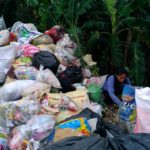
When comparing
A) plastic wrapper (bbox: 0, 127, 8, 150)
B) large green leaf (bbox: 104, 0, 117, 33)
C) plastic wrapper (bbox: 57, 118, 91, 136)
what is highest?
large green leaf (bbox: 104, 0, 117, 33)

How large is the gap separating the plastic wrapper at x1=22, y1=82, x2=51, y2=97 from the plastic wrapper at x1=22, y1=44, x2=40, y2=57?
3.18 feet

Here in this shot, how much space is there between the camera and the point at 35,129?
3723 mm

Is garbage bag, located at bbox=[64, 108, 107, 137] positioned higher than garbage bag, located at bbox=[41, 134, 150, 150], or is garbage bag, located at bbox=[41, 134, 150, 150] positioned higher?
garbage bag, located at bbox=[41, 134, 150, 150]

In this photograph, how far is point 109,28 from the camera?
603cm

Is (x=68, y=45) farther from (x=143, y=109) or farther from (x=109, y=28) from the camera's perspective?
(x=143, y=109)

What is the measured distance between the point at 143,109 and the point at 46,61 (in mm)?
1677

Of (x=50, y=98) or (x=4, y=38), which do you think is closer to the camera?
(x=50, y=98)

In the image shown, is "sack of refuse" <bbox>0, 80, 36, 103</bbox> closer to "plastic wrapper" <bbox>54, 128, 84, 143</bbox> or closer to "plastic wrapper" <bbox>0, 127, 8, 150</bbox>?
"plastic wrapper" <bbox>0, 127, 8, 150</bbox>

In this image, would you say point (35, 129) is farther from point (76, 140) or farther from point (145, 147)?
point (145, 147)

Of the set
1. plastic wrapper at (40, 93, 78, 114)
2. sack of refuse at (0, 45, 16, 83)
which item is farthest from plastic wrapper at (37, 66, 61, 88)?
sack of refuse at (0, 45, 16, 83)

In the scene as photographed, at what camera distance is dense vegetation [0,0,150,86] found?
18.4 ft

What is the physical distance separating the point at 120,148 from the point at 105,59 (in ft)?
10.5

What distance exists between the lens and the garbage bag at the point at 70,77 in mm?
4998

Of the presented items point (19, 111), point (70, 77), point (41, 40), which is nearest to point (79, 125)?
point (19, 111)
